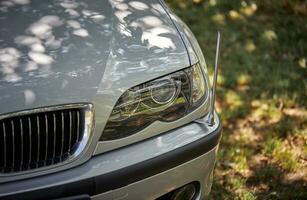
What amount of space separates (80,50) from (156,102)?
15.4 inches

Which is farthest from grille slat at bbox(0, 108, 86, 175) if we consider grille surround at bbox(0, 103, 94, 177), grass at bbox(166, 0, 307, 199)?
grass at bbox(166, 0, 307, 199)

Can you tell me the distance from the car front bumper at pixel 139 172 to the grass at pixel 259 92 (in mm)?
966

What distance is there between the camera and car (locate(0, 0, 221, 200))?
6.25ft

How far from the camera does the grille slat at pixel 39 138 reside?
74.4 inches

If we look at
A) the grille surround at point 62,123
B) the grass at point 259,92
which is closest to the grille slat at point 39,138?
the grille surround at point 62,123

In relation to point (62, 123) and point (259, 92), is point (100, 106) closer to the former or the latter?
point (62, 123)

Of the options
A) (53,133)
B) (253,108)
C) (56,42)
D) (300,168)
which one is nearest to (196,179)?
(53,133)

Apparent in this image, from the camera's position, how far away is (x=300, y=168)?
3.36 m

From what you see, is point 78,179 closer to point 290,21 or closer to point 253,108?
point 253,108

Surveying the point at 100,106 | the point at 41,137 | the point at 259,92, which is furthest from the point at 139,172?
the point at 259,92

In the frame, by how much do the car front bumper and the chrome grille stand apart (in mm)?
74

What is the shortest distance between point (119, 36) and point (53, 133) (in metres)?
0.54

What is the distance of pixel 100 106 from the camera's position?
197 cm

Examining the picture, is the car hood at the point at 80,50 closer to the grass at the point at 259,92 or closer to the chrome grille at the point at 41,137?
the chrome grille at the point at 41,137
